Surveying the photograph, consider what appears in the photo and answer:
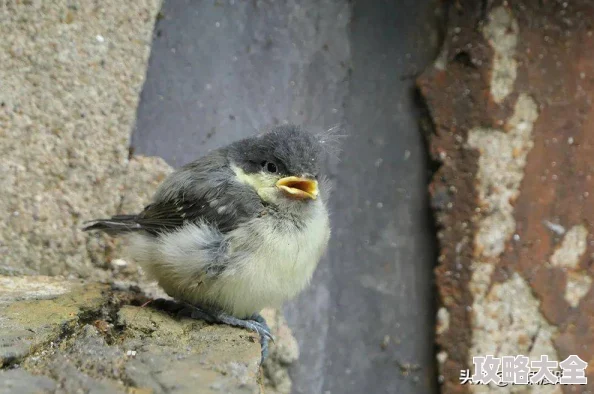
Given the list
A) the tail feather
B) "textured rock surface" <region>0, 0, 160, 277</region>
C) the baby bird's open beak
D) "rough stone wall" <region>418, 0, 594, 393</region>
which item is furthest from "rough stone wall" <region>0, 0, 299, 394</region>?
"rough stone wall" <region>418, 0, 594, 393</region>

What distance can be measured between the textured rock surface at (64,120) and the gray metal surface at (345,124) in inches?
6.0

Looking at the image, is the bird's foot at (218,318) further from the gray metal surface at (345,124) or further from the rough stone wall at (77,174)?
the gray metal surface at (345,124)

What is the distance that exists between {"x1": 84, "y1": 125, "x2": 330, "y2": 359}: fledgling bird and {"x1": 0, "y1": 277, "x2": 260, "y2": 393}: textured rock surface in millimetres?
91

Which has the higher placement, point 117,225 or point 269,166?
point 269,166

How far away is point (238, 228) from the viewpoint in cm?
150

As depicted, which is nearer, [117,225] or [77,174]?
[117,225]

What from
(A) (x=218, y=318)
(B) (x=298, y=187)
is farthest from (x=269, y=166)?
(A) (x=218, y=318)

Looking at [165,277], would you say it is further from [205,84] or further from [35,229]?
[205,84]

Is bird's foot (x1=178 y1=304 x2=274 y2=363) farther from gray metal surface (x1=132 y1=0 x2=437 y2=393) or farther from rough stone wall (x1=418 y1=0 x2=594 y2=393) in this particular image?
rough stone wall (x1=418 y1=0 x2=594 y2=393)

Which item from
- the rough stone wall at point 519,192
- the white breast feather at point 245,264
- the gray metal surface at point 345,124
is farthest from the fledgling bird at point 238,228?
the rough stone wall at point 519,192

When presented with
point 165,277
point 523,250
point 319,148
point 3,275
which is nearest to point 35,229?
point 3,275

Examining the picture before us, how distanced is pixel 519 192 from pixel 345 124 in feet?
1.84

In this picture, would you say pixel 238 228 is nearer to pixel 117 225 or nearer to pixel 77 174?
pixel 117 225

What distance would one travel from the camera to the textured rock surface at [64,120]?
1.67 metres
